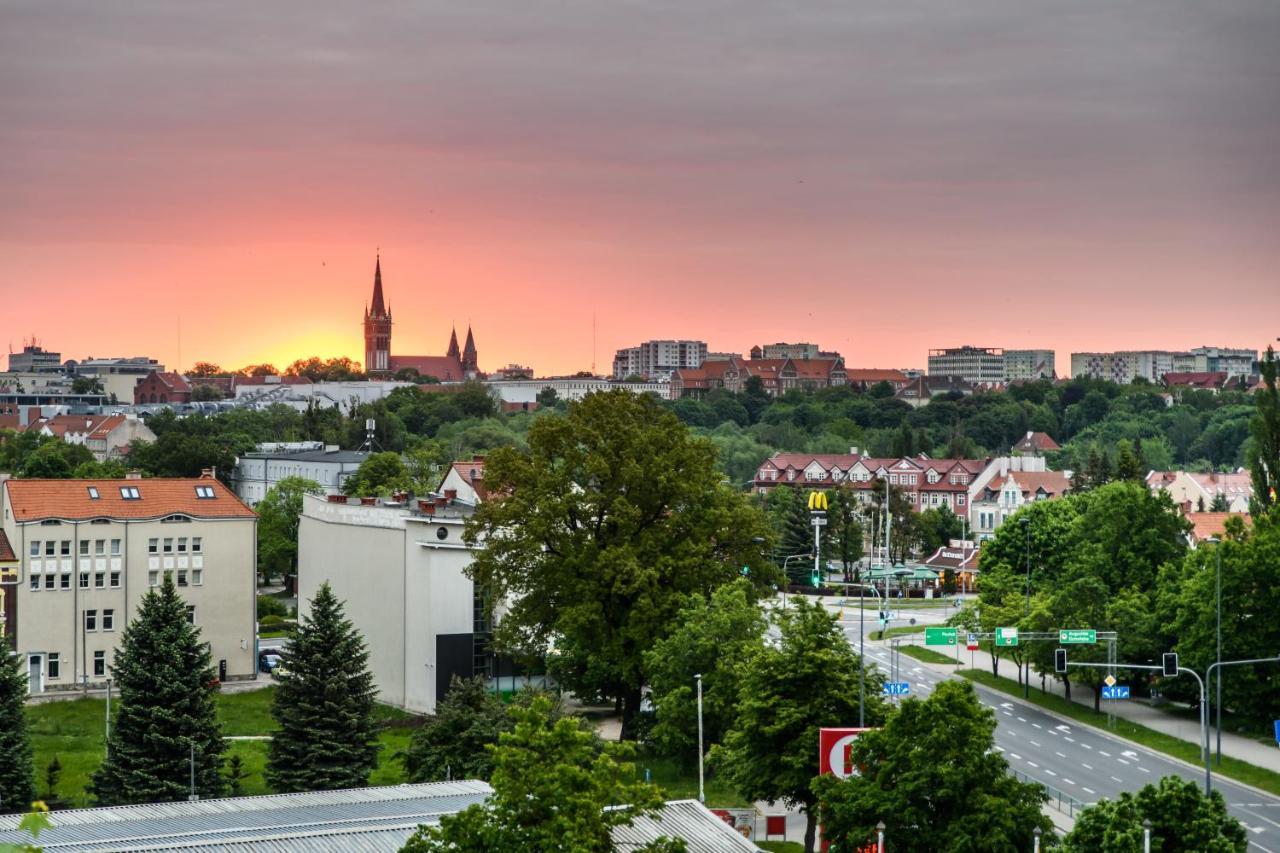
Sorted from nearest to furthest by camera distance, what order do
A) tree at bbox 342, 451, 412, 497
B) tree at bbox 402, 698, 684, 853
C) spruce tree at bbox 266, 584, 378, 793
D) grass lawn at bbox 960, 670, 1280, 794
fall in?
1. tree at bbox 402, 698, 684, 853
2. spruce tree at bbox 266, 584, 378, 793
3. grass lawn at bbox 960, 670, 1280, 794
4. tree at bbox 342, 451, 412, 497

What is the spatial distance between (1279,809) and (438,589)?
3133 cm

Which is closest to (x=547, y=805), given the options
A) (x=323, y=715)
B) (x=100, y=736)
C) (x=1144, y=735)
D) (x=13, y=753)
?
(x=323, y=715)

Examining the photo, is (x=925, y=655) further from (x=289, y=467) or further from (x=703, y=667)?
(x=289, y=467)

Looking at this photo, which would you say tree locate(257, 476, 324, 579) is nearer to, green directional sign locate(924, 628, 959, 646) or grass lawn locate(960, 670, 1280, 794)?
grass lawn locate(960, 670, 1280, 794)

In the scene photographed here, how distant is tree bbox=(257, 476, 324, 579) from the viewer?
111688 millimetres

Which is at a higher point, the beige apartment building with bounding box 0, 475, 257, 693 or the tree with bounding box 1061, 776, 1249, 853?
the beige apartment building with bounding box 0, 475, 257, 693

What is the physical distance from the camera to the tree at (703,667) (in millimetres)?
53031

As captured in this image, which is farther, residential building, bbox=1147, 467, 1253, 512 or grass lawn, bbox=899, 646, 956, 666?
residential building, bbox=1147, 467, 1253, 512

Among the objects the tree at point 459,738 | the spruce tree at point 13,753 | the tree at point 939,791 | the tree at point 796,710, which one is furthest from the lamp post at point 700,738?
the spruce tree at point 13,753

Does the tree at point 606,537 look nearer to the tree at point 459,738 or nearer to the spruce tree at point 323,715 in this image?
the spruce tree at point 323,715

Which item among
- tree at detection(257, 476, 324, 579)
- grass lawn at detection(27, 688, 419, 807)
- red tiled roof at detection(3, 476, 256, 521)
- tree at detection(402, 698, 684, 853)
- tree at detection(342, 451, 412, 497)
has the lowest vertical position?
grass lawn at detection(27, 688, 419, 807)

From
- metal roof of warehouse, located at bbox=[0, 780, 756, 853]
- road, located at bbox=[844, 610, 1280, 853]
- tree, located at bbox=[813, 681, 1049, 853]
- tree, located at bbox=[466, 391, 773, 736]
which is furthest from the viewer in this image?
tree, located at bbox=[466, 391, 773, 736]

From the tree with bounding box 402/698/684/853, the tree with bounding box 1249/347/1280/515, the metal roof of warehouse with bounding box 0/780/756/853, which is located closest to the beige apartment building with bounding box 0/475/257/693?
the metal roof of warehouse with bounding box 0/780/756/853

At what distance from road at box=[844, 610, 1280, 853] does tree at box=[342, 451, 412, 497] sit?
188 ft
